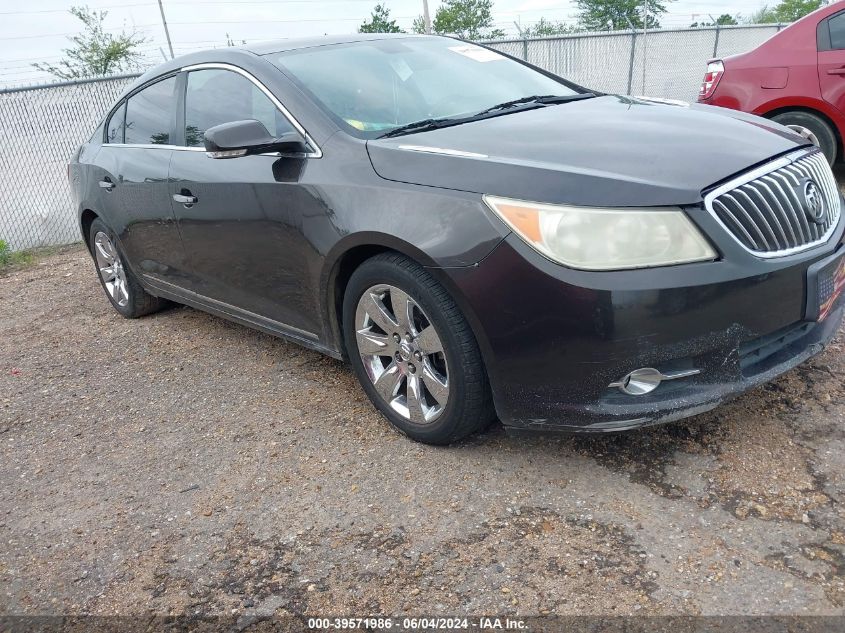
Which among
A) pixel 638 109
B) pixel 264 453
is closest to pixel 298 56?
pixel 638 109

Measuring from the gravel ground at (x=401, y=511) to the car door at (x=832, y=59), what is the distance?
11.7 feet

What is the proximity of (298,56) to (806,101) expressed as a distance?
4.70 meters

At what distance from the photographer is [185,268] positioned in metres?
4.16

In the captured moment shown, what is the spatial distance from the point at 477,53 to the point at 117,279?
295cm

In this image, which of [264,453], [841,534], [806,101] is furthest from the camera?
[806,101]

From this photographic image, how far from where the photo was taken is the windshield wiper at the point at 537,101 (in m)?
3.47

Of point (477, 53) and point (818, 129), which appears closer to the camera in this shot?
point (477, 53)

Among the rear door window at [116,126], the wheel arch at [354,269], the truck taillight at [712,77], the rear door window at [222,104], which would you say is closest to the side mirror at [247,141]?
the rear door window at [222,104]

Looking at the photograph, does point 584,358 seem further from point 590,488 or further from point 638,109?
point 638,109

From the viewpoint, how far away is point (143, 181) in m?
4.27

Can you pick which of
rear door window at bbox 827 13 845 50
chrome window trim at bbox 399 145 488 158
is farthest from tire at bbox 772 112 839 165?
chrome window trim at bbox 399 145 488 158

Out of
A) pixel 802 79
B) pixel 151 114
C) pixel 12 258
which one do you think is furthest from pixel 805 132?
pixel 12 258

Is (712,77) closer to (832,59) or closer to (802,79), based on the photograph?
(802,79)

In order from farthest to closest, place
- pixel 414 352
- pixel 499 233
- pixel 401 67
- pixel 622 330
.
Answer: pixel 401 67
pixel 414 352
pixel 499 233
pixel 622 330
